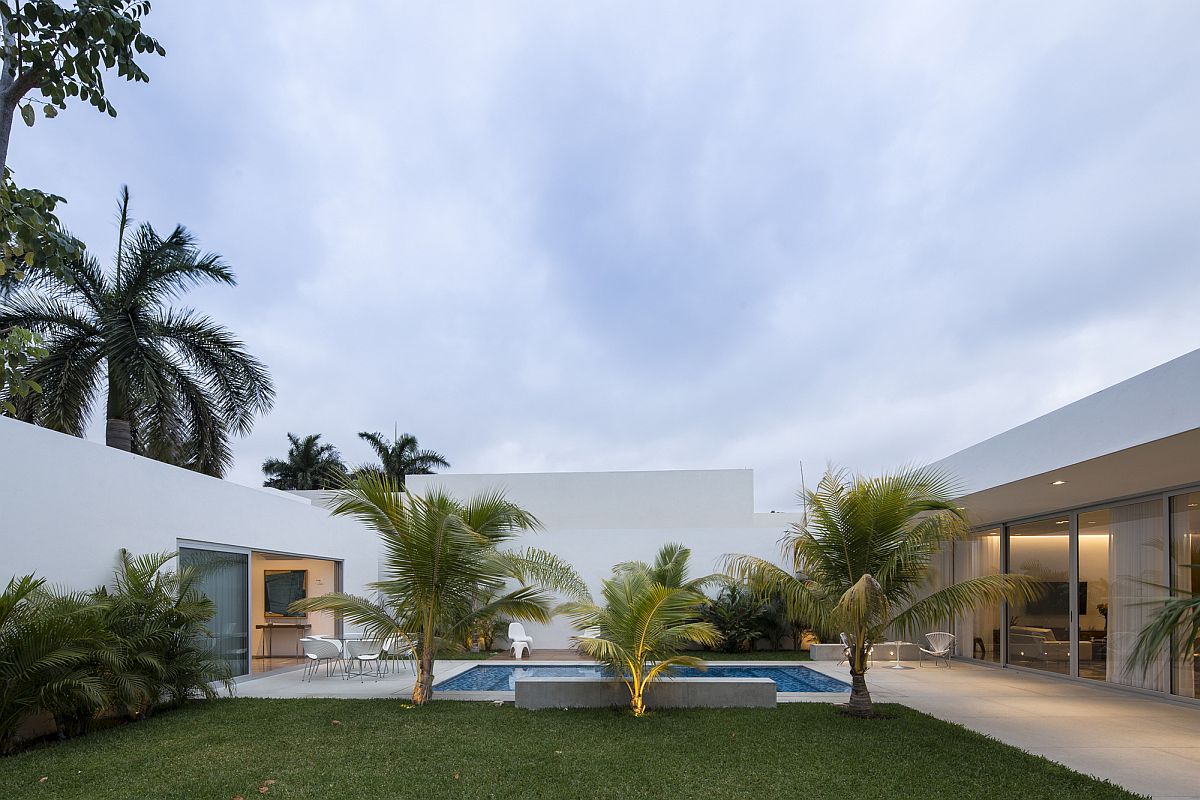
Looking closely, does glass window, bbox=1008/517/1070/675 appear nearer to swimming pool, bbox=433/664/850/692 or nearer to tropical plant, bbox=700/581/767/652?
swimming pool, bbox=433/664/850/692

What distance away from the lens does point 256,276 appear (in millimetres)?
17609

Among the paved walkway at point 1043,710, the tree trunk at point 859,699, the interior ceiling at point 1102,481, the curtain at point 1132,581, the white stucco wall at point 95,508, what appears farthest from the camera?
the curtain at point 1132,581

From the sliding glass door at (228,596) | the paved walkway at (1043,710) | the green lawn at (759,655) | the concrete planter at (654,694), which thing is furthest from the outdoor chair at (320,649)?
the green lawn at (759,655)

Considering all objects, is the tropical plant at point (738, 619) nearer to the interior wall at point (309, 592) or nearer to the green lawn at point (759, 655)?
the green lawn at point (759, 655)

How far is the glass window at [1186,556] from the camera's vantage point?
9844 millimetres

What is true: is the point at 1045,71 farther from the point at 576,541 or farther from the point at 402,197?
the point at 576,541

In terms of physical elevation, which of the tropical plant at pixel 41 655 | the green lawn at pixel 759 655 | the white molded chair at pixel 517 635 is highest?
the tropical plant at pixel 41 655

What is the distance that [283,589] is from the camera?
17.7 meters

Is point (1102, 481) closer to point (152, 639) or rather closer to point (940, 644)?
point (940, 644)

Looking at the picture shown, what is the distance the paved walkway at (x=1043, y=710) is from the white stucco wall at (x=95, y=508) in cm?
247

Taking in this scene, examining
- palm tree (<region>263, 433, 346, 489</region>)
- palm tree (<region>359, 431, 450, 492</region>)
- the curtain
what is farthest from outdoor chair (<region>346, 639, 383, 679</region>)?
palm tree (<region>263, 433, 346, 489</region>)

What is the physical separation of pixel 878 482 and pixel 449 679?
7.44 m

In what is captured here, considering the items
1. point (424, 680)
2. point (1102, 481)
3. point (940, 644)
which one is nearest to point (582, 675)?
point (424, 680)

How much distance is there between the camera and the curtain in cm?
1070
